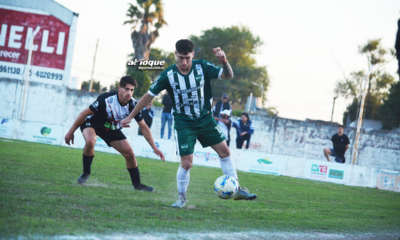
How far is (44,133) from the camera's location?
16.4m

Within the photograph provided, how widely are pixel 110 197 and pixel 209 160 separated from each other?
956 centimetres

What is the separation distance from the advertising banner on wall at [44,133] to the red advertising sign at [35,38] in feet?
26.3

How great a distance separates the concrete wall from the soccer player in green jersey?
13.3 metres

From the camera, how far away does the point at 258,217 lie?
4.92 metres

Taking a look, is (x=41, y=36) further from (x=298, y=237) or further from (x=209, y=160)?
(x=298, y=237)

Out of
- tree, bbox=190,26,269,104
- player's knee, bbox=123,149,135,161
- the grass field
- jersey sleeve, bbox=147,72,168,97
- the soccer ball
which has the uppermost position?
tree, bbox=190,26,269,104

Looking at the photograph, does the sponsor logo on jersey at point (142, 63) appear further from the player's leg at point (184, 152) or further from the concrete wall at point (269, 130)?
the player's leg at point (184, 152)

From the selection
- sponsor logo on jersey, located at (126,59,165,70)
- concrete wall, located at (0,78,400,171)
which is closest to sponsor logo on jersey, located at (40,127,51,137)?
concrete wall, located at (0,78,400,171)

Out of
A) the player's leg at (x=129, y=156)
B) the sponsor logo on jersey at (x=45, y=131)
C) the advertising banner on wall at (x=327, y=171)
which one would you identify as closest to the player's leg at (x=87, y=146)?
the player's leg at (x=129, y=156)

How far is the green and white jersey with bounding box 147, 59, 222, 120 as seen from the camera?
5016mm

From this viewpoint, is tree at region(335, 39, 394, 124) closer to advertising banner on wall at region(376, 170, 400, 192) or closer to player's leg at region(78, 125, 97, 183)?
advertising banner on wall at region(376, 170, 400, 192)

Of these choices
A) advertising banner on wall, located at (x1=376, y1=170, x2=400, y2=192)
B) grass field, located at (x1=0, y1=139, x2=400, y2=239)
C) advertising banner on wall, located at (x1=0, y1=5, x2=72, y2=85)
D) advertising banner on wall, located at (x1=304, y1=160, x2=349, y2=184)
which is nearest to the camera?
grass field, located at (x1=0, y1=139, x2=400, y2=239)

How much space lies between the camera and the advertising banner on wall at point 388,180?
13.7 m

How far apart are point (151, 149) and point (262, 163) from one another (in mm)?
4387
